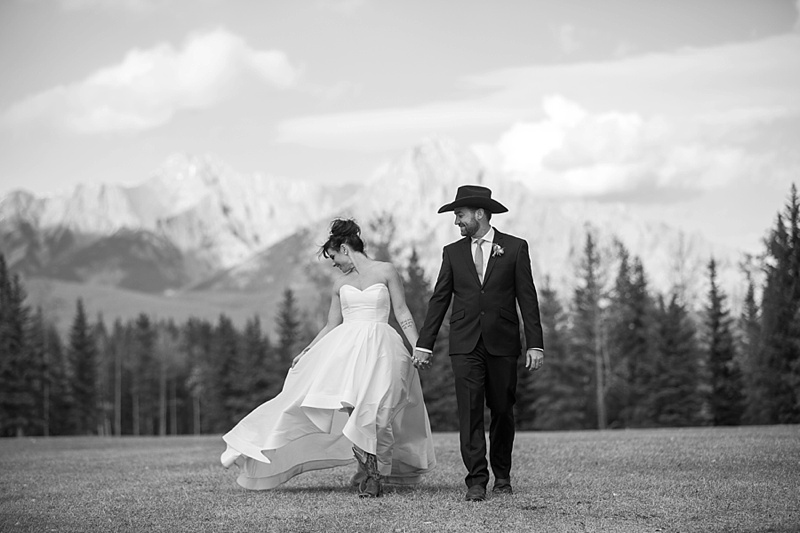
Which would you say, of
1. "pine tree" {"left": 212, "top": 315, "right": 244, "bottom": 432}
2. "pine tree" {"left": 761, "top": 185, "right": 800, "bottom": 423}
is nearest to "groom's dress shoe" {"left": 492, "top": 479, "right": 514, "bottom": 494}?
"pine tree" {"left": 761, "top": 185, "right": 800, "bottom": 423}

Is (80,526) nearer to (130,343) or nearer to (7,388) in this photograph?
(7,388)

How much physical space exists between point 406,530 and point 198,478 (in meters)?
6.48

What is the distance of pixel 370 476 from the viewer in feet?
35.9

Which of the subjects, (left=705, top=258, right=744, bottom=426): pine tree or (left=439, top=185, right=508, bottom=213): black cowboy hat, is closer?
(left=439, top=185, right=508, bottom=213): black cowboy hat

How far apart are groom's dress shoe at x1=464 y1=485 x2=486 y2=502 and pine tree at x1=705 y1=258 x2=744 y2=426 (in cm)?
5694

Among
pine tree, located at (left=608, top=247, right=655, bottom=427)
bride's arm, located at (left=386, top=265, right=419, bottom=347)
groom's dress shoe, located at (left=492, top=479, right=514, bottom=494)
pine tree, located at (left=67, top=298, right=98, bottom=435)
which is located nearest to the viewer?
groom's dress shoe, located at (left=492, top=479, right=514, bottom=494)

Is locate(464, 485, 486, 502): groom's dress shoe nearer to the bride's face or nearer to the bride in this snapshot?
the bride

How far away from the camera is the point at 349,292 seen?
11.6 metres

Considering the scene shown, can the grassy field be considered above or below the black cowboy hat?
below

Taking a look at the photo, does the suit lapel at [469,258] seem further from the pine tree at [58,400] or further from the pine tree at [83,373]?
the pine tree at [83,373]

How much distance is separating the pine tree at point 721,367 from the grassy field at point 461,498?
50152 mm

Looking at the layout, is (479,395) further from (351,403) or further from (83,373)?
(83,373)

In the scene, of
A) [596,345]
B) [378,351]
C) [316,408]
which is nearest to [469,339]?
[378,351]

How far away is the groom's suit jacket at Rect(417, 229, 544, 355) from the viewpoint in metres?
10.4
